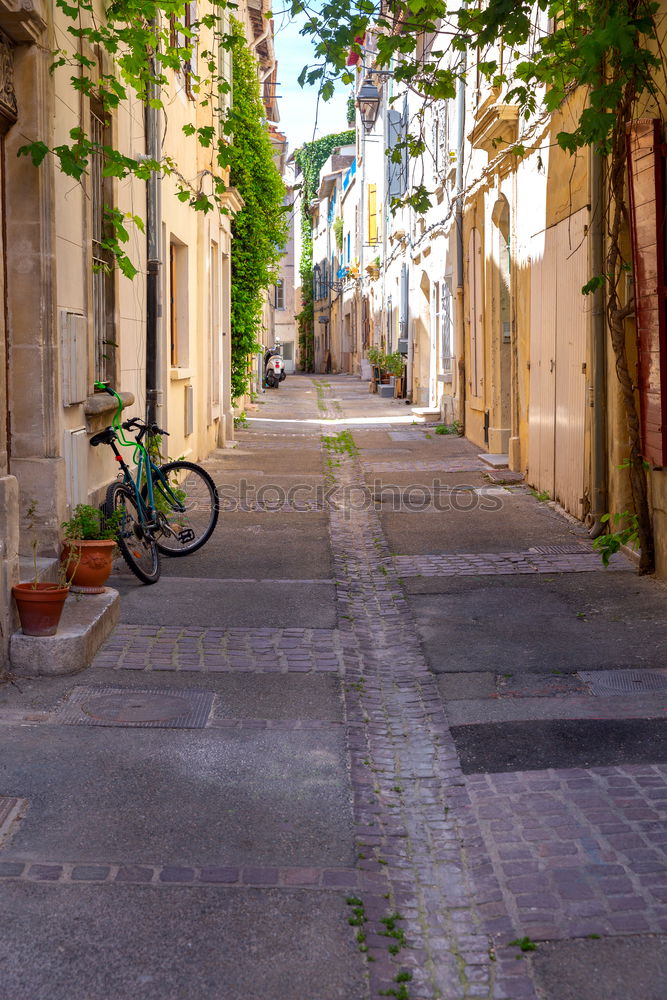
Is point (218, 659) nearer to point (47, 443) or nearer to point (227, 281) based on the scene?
point (47, 443)

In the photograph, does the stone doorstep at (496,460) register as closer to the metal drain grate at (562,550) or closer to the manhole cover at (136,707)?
the metal drain grate at (562,550)

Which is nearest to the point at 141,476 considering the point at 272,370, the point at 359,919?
the point at 359,919

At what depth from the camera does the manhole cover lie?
4.69 metres

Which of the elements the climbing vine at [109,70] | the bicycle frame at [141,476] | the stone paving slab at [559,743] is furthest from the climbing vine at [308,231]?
the stone paving slab at [559,743]

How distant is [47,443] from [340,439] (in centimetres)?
1124

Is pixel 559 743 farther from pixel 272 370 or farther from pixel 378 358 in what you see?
pixel 272 370

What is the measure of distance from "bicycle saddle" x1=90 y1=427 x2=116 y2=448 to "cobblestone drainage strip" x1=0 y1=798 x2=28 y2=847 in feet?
11.8

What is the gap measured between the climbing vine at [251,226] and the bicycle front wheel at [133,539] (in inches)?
433

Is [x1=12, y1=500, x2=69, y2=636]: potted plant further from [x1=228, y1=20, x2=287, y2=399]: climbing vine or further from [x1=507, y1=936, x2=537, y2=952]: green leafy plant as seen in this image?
[x1=228, y1=20, x2=287, y2=399]: climbing vine

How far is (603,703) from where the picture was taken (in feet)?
16.0

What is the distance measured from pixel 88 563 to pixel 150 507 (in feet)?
4.49

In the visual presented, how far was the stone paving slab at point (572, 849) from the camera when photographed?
3082 mm

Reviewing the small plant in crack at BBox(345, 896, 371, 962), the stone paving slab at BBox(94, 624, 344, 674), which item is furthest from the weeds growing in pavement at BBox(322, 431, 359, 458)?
the small plant in crack at BBox(345, 896, 371, 962)

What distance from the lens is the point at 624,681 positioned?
5172 millimetres
